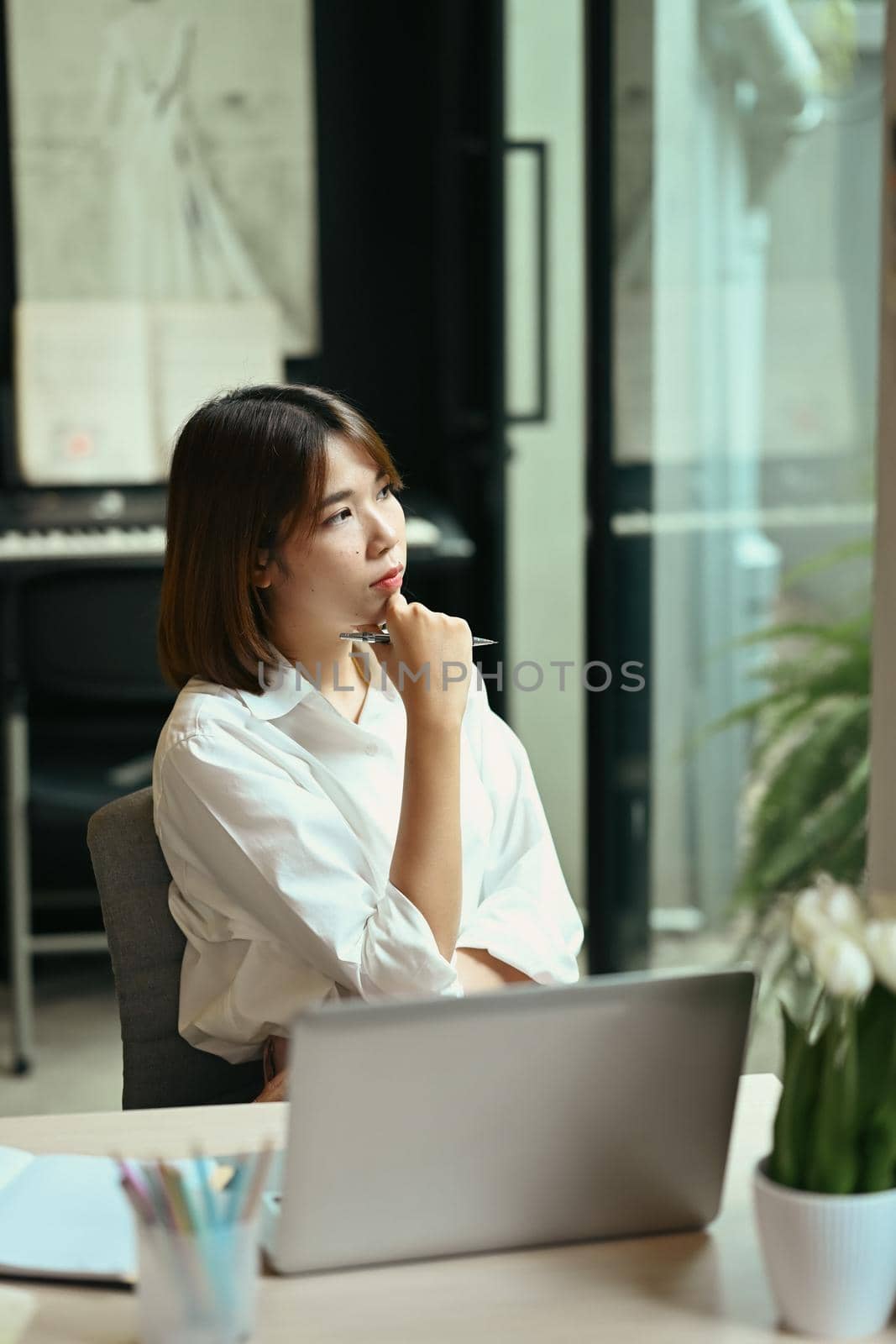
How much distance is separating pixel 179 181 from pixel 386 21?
571 mm

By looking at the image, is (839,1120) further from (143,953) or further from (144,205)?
(144,205)

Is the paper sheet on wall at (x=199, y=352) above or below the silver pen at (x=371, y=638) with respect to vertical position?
above

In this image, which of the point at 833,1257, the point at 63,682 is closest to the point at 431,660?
the point at 833,1257

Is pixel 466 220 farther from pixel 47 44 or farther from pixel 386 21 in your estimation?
pixel 47 44

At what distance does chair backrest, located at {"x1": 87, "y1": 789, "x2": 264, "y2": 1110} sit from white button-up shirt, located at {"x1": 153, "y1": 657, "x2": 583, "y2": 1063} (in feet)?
0.04

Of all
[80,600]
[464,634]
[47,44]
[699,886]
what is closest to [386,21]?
[47,44]

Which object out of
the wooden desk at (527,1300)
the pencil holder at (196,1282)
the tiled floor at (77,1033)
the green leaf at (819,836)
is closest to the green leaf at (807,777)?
the green leaf at (819,836)

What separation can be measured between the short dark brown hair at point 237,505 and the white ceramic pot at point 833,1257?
0.69 metres

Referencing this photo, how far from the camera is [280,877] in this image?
47.6 inches

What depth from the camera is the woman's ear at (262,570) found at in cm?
129

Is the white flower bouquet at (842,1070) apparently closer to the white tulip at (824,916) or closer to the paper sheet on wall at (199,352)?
the white tulip at (824,916)

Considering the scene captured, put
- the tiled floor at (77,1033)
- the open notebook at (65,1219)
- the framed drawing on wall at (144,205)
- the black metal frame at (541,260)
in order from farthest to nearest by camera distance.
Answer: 1. the framed drawing on wall at (144,205)
2. the black metal frame at (541,260)
3. the tiled floor at (77,1033)
4. the open notebook at (65,1219)

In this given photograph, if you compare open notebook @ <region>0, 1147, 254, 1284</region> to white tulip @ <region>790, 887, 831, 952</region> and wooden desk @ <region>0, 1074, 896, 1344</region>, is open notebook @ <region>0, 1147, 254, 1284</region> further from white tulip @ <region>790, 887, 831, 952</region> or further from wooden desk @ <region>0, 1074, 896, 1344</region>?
white tulip @ <region>790, 887, 831, 952</region>

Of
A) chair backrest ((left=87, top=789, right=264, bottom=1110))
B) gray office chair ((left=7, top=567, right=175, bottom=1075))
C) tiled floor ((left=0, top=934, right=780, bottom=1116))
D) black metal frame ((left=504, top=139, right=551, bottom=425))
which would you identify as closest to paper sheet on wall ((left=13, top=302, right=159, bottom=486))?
gray office chair ((left=7, top=567, right=175, bottom=1075))
